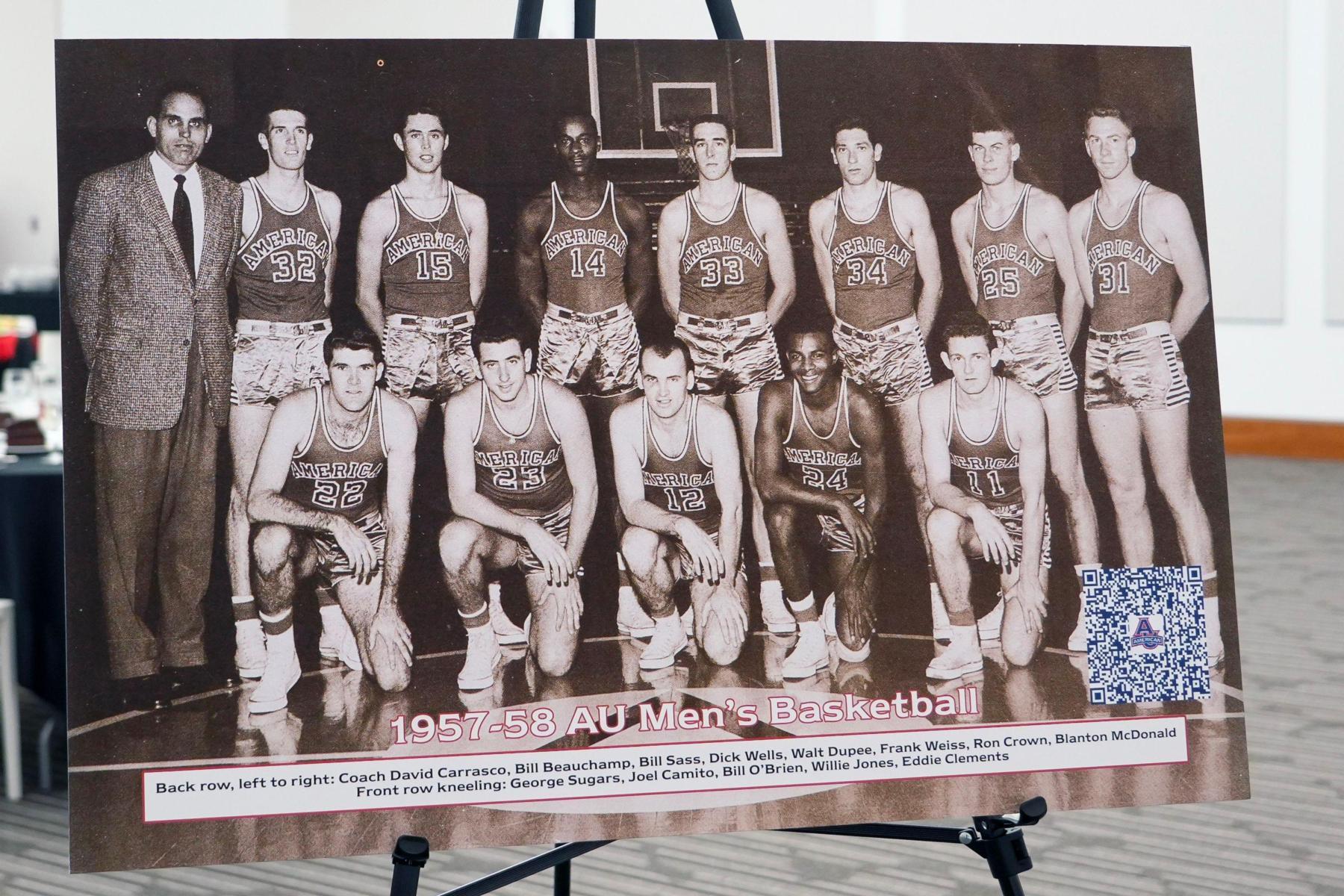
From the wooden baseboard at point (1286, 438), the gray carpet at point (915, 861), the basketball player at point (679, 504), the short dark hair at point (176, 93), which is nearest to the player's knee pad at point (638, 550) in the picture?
the basketball player at point (679, 504)

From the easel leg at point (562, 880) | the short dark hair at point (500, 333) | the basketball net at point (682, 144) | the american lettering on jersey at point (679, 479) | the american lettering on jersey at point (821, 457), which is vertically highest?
the basketball net at point (682, 144)

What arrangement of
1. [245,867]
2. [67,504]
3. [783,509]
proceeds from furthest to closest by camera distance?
[245,867]
[783,509]
[67,504]

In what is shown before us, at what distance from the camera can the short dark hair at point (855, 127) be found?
3.82 feet

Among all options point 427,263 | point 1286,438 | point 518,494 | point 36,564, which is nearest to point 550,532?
point 518,494

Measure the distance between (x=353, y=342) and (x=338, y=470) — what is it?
0.38 feet

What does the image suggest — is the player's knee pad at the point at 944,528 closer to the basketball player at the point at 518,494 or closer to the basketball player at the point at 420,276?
the basketball player at the point at 518,494

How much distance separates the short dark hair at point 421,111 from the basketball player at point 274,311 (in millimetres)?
84

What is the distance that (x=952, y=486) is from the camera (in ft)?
3.82

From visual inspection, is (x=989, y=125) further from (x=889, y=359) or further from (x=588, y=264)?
(x=588, y=264)

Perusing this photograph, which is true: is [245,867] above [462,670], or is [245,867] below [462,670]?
below

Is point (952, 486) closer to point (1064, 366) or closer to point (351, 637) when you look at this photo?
point (1064, 366)

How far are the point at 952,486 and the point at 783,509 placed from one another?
17cm

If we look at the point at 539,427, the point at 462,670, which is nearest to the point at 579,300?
the point at 539,427

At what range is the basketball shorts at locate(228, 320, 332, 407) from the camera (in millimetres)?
1069
